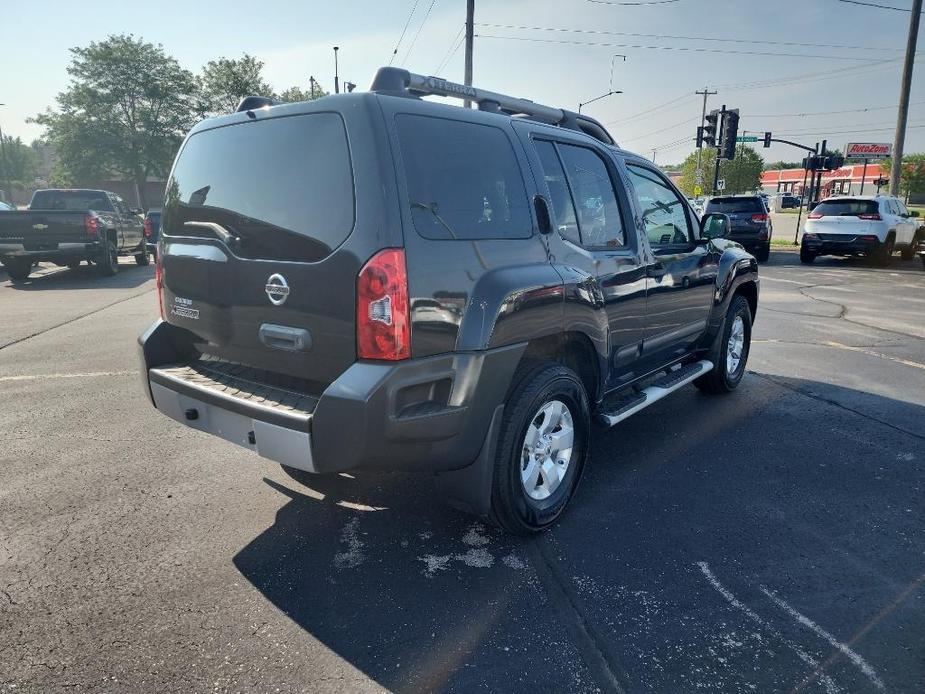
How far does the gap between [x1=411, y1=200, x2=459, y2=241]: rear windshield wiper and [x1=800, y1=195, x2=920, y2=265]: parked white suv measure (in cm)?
1720

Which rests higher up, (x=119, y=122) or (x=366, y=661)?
(x=119, y=122)

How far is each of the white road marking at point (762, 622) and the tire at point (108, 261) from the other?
14394 millimetres

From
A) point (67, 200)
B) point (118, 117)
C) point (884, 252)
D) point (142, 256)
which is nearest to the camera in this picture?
point (67, 200)

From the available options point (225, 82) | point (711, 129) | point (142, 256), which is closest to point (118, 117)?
point (225, 82)

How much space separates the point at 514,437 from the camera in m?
2.90

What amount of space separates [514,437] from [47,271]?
16.7 m

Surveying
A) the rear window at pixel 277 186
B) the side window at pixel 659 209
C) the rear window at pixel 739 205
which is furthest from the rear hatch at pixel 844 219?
the rear window at pixel 277 186

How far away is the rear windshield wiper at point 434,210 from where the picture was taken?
2.55 metres

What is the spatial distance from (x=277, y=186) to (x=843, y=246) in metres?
17.6

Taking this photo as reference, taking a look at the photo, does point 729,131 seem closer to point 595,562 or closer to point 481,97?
point 481,97

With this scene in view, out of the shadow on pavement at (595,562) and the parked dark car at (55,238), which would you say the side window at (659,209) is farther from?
the parked dark car at (55,238)

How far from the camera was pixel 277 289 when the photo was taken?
268 centimetres

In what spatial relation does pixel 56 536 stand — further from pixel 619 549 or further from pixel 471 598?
pixel 619 549

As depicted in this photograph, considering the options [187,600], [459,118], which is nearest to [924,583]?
[459,118]
